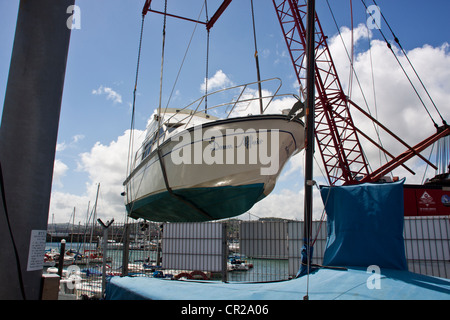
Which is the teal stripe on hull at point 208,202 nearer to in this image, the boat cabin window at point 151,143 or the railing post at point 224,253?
the railing post at point 224,253

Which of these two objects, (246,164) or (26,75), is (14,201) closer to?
(26,75)

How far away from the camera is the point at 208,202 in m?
6.68

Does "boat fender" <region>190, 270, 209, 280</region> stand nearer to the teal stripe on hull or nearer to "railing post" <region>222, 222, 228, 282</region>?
"railing post" <region>222, 222, 228, 282</region>

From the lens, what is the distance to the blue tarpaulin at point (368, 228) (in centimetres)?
387

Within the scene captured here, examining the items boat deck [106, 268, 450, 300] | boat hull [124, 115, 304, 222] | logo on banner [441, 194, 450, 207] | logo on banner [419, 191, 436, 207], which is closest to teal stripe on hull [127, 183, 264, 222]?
boat hull [124, 115, 304, 222]

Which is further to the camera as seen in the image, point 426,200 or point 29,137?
point 426,200

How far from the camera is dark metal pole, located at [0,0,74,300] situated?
58.2 inches

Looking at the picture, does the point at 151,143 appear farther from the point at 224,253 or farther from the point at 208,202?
the point at 224,253
